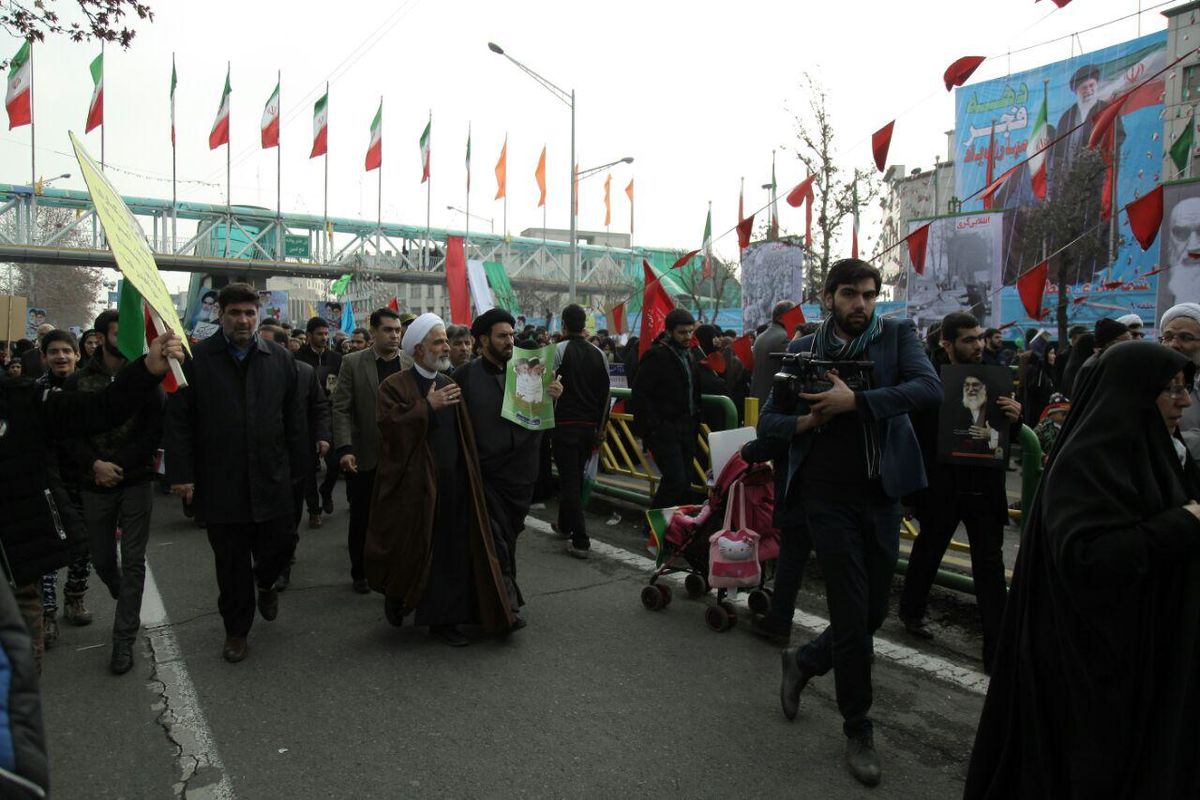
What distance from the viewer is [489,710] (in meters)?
4.01

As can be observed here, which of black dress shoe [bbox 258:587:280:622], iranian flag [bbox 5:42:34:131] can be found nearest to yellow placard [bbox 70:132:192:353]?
black dress shoe [bbox 258:587:280:622]

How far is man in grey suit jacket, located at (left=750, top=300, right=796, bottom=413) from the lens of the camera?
6.61 metres

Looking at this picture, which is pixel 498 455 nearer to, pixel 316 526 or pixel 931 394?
pixel 931 394

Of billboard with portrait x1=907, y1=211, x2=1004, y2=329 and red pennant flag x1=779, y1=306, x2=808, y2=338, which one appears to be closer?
red pennant flag x1=779, y1=306, x2=808, y2=338

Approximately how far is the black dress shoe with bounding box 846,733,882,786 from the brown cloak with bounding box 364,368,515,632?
209 centimetres

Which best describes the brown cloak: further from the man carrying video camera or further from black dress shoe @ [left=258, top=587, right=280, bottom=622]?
the man carrying video camera

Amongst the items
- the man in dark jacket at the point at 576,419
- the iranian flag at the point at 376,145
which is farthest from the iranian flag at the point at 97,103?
the man in dark jacket at the point at 576,419

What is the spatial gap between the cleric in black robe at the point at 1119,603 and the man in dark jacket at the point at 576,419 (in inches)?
190

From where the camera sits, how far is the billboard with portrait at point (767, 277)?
45.4ft

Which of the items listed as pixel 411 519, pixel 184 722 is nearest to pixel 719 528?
pixel 411 519

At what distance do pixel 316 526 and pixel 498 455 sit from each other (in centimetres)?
360

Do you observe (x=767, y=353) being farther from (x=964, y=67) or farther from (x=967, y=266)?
(x=967, y=266)

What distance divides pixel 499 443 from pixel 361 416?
1.78 metres

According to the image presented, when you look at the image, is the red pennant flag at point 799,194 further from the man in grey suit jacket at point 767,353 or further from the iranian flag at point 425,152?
the iranian flag at point 425,152
